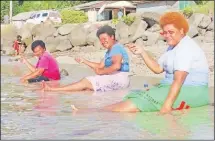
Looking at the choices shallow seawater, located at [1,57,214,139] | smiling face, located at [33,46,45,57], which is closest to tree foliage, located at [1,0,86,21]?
smiling face, located at [33,46,45,57]

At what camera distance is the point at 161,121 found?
5.52 m

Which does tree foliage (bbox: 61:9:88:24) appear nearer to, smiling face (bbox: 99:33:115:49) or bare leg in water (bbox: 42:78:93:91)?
bare leg in water (bbox: 42:78:93:91)

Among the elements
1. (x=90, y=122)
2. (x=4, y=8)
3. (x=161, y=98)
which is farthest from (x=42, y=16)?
(x=90, y=122)

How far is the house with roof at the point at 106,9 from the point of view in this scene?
3712 centimetres

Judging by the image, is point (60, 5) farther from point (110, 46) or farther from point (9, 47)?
point (110, 46)

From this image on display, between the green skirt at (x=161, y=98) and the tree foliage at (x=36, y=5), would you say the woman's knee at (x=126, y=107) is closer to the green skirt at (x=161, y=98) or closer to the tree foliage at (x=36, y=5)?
the green skirt at (x=161, y=98)

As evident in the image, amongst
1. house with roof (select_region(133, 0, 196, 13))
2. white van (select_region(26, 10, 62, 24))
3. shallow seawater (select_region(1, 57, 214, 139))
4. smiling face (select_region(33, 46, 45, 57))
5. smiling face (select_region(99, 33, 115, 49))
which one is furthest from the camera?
white van (select_region(26, 10, 62, 24))

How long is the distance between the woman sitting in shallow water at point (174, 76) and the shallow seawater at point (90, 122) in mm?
130

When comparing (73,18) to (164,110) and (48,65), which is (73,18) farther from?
(164,110)

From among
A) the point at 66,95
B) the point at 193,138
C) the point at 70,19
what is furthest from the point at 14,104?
the point at 70,19

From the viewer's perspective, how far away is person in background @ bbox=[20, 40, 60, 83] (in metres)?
9.98

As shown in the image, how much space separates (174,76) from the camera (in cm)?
586

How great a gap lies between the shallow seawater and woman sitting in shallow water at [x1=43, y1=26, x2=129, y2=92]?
0.67m

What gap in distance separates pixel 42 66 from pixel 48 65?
120 millimetres
